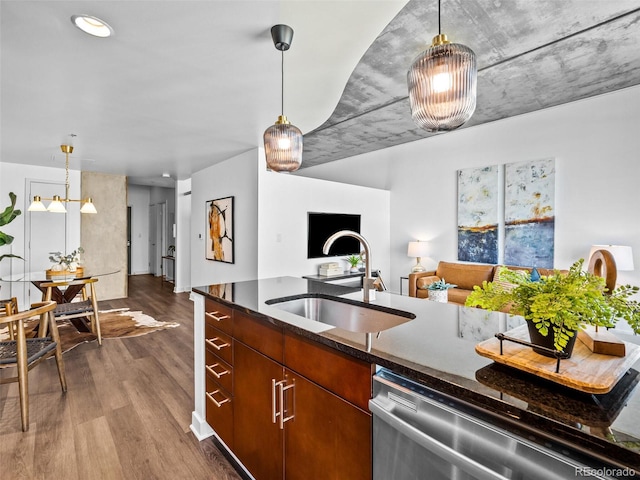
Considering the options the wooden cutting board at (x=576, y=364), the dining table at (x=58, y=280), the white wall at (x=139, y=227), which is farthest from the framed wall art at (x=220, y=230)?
the white wall at (x=139, y=227)

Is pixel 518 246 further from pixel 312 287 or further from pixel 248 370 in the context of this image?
pixel 248 370

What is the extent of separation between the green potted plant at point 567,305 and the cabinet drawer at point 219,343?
1.35 m

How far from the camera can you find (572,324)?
0.70 meters

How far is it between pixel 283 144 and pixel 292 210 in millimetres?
2770

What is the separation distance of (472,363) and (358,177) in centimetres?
609

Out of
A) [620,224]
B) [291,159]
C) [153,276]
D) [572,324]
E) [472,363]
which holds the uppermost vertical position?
[291,159]

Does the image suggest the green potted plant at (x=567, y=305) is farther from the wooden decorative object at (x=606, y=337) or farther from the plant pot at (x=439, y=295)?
the plant pot at (x=439, y=295)

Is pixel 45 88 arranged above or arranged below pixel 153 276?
above

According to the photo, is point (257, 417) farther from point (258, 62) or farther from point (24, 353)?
point (258, 62)

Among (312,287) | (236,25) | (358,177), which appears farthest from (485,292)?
(358,177)

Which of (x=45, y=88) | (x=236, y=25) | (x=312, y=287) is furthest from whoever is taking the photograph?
(x=45, y=88)

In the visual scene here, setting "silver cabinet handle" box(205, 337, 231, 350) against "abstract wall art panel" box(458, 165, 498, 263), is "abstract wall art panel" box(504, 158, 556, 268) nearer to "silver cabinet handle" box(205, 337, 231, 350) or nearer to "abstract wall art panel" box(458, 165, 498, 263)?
"abstract wall art panel" box(458, 165, 498, 263)

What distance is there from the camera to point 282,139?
1884 millimetres

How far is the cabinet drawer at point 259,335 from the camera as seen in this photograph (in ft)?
4.50
